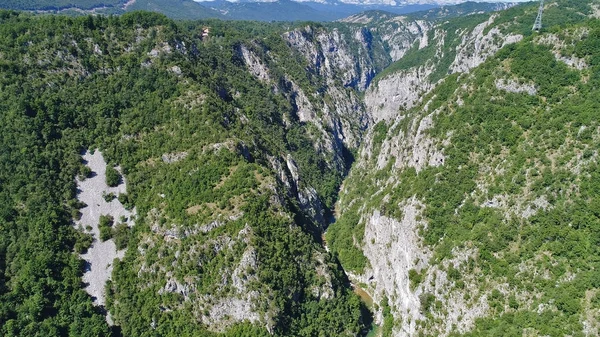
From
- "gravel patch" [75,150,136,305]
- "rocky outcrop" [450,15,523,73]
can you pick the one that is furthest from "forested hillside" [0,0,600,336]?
"rocky outcrop" [450,15,523,73]

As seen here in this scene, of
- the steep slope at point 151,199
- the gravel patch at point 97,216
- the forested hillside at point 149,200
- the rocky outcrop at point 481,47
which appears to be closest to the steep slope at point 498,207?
the steep slope at point 151,199

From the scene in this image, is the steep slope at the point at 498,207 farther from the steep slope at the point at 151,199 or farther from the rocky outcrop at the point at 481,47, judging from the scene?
the rocky outcrop at the point at 481,47

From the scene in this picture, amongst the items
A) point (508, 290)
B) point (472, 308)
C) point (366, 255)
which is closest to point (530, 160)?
point (508, 290)

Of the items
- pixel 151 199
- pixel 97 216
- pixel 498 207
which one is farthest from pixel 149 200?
pixel 498 207

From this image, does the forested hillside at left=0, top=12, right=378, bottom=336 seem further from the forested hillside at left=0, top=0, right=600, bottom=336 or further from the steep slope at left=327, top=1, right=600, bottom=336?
the steep slope at left=327, top=1, right=600, bottom=336

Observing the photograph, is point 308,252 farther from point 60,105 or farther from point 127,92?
point 60,105

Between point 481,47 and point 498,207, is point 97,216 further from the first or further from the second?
point 481,47
